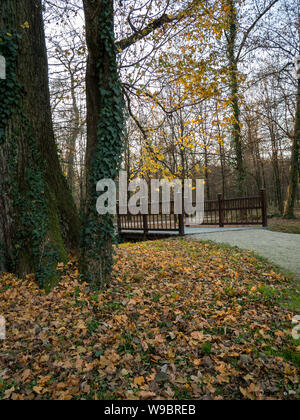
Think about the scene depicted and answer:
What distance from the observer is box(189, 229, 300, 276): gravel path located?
5.79 meters

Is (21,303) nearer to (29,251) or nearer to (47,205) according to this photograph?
(29,251)

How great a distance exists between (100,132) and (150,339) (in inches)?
124

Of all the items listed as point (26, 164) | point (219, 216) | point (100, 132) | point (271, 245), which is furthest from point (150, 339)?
point (219, 216)

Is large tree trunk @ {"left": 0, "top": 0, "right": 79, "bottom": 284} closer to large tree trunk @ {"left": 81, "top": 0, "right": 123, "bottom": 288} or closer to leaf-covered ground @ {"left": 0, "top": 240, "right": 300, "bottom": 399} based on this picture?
leaf-covered ground @ {"left": 0, "top": 240, "right": 300, "bottom": 399}

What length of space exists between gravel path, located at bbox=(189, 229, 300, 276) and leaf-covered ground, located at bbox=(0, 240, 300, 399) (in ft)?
3.01

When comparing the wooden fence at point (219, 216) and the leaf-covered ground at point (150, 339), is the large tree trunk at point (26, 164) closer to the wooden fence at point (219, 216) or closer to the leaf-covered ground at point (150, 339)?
the leaf-covered ground at point (150, 339)

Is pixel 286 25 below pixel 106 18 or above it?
above

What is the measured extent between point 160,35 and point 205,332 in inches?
268

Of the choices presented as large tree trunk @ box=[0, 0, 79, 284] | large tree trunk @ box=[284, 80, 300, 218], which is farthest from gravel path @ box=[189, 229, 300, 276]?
large tree trunk @ box=[284, 80, 300, 218]

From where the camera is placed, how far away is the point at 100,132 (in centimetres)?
423

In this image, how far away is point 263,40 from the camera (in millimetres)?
12836

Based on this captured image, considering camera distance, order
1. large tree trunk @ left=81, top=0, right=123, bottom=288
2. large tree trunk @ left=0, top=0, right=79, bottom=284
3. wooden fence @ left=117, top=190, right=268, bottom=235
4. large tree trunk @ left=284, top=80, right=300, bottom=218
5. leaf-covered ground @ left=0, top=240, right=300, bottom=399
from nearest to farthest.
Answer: leaf-covered ground @ left=0, top=240, right=300, bottom=399 → large tree trunk @ left=81, top=0, right=123, bottom=288 → large tree trunk @ left=0, top=0, right=79, bottom=284 → wooden fence @ left=117, top=190, right=268, bottom=235 → large tree trunk @ left=284, top=80, right=300, bottom=218

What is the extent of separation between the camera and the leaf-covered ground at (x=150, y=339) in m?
2.54

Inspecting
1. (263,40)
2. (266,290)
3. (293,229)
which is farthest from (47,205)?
(263,40)
